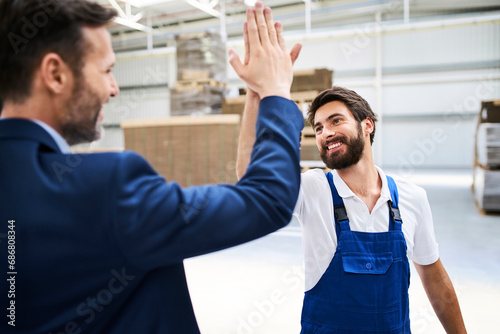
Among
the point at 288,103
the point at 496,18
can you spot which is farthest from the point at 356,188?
the point at 496,18

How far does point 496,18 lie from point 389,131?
4.91m

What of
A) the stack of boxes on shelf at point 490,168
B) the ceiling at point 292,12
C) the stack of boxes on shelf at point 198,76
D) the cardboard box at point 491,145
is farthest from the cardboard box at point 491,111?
the ceiling at point 292,12

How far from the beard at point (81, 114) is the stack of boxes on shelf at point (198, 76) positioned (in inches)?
244

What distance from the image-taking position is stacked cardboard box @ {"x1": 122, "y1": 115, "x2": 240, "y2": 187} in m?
6.10

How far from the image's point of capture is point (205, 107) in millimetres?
6852

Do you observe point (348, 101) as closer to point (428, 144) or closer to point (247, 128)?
point (247, 128)

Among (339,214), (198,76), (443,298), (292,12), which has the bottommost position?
(443,298)

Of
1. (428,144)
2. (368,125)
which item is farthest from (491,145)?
(428,144)

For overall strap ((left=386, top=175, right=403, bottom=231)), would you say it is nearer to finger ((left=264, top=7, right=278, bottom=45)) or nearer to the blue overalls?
the blue overalls

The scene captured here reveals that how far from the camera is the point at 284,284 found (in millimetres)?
3842

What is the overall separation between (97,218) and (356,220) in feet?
4.49

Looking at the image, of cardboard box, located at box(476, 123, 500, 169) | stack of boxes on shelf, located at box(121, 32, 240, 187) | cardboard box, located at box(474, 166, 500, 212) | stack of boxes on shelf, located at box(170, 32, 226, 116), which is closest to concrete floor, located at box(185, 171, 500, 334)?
cardboard box, located at box(474, 166, 500, 212)

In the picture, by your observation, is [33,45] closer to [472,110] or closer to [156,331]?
[156,331]

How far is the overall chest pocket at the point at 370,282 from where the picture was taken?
1.61m
